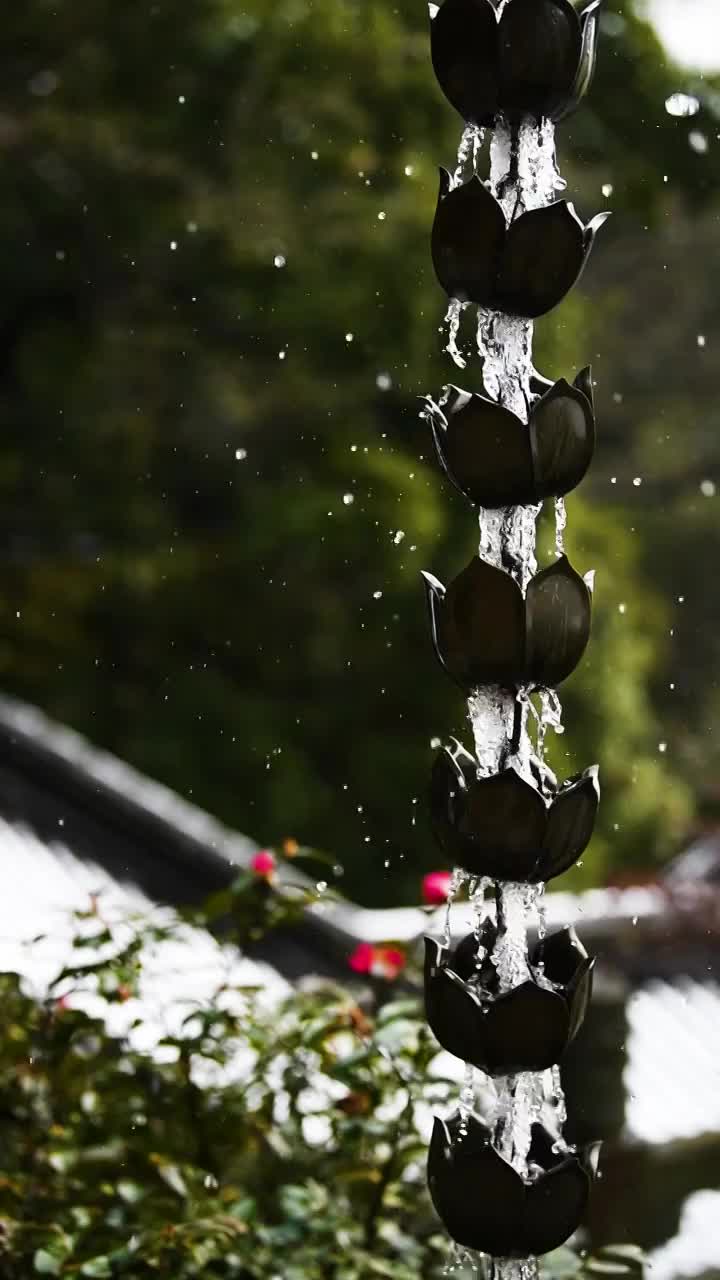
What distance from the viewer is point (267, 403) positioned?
592 cm

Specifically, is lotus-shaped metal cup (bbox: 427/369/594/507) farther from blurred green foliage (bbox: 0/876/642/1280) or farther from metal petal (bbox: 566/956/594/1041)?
blurred green foliage (bbox: 0/876/642/1280)

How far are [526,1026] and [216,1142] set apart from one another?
773 mm

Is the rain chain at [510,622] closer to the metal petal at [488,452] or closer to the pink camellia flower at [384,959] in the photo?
the metal petal at [488,452]

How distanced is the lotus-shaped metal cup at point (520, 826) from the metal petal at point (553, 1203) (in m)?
0.10

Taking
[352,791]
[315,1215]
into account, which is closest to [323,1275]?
[315,1215]

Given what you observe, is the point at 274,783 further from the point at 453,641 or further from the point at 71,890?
the point at 453,641

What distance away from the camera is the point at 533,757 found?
514 mm

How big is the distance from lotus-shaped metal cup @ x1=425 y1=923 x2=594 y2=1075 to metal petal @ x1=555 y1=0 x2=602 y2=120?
11.2 inches

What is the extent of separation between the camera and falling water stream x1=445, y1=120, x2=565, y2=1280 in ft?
1.63

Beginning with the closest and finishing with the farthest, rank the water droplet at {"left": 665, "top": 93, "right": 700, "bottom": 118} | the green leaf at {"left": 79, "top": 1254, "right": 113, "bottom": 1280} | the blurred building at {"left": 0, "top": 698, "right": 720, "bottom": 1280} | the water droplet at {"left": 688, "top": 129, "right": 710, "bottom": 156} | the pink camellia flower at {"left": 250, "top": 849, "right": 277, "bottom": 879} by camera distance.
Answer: the green leaf at {"left": 79, "top": 1254, "right": 113, "bottom": 1280} → the pink camellia flower at {"left": 250, "top": 849, "right": 277, "bottom": 879} → the blurred building at {"left": 0, "top": 698, "right": 720, "bottom": 1280} → the water droplet at {"left": 665, "top": 93, "right": 700, "bottom": 118} → the water droplet at {"left": 688, "top": 129, "right": 710, "bottom": 156}

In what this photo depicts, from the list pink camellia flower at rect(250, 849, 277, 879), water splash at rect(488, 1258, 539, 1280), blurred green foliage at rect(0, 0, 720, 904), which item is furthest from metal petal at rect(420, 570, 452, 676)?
blurred green foliage at rect(0, 0, 720, 904)

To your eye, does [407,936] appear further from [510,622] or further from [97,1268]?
[510,622]

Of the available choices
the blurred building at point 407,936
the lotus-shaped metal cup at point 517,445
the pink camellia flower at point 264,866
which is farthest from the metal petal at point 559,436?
the blurred building at point 407,936

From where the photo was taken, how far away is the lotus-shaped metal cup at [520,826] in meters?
0.48
